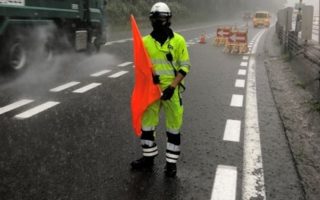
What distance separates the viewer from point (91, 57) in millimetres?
14258

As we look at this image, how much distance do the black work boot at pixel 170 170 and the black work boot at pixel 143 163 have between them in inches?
10.3

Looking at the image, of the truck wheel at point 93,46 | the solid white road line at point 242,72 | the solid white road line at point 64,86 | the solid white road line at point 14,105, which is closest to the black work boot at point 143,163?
the solid white road line at point 14,105

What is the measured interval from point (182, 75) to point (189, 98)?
13.6ft

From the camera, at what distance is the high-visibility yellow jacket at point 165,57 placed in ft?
14.8

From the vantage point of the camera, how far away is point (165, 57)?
14.9 ft

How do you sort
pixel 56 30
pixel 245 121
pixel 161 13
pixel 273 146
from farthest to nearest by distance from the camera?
pixel 56 30
pixel 245 121
pixel 273 146
pixel 161 13

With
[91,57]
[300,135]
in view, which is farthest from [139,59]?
[91,57]

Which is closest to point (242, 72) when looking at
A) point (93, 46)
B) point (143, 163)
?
point (93, 46)

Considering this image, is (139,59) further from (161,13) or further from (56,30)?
(56,30)

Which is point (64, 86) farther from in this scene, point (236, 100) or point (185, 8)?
point (185, 8)

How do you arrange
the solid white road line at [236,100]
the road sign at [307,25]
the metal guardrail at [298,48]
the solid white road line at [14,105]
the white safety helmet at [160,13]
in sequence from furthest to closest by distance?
the road sign at [307,25] < the metal guardrail at [298,48] < the solid white road line at [236,100] < the solid white road line at [14,105] < the white safety helmet at [160,13]

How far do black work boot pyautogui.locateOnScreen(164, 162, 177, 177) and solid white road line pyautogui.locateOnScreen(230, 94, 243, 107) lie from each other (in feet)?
12.0

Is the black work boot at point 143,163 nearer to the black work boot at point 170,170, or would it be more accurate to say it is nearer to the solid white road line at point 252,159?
the black work boot at point 170,170

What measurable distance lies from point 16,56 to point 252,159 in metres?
6.82
